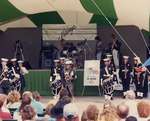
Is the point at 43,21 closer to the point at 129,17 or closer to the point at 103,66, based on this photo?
the point at 103,66

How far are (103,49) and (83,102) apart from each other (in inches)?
138

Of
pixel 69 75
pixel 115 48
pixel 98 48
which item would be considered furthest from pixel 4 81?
pixel 98 48

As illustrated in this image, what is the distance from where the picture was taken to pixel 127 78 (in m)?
15.4

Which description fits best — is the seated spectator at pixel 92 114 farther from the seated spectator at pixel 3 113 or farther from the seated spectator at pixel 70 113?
the seated spectator at pixel 3 113

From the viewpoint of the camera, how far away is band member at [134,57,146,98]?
1507cm

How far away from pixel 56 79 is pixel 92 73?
866 millimetres

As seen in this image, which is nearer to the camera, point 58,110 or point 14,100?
point 58,110

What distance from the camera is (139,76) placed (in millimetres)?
15195

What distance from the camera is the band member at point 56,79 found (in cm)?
1499

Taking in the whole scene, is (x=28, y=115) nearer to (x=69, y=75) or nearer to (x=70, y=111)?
(x=70, y=111)

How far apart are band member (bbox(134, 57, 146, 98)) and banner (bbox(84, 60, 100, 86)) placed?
34.8 inches

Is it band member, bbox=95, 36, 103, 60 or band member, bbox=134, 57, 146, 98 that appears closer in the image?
band member, bbox=134, 57, 146, 98

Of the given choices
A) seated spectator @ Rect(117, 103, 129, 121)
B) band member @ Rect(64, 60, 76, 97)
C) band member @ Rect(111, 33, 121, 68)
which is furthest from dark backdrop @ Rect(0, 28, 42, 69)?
seated spectator @ Rect(117, 103, 129, 121)

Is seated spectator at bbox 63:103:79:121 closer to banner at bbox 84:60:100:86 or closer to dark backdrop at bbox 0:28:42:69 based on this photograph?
banner at bbox 84:60:100:86
